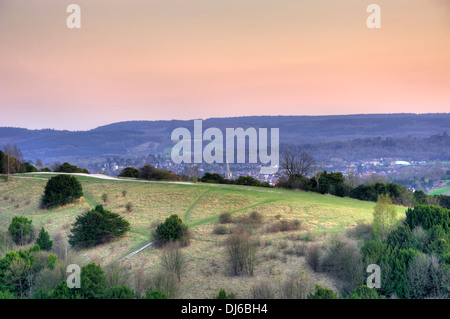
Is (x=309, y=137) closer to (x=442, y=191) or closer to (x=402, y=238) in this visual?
(x=442, y=191)

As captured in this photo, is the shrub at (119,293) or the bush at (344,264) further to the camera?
the bush at (344,264)

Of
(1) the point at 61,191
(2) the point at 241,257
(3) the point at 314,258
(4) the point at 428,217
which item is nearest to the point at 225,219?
(2) the point at 241,257

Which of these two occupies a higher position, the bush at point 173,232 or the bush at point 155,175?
the bush at point 155,175

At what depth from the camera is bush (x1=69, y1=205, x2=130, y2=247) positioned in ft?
59.1

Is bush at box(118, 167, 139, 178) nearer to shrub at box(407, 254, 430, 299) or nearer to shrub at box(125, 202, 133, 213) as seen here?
shrub at box(125, 202, 133, 213)

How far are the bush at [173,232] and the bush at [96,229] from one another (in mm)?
2696

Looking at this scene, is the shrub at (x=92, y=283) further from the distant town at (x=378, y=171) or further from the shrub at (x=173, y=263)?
the distant town at (x=378, y=171)

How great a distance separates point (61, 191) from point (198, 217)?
11588 mm

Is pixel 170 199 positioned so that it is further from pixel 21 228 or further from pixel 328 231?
pixel 328 231

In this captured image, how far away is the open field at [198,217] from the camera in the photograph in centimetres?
1331

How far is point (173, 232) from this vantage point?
16.9m

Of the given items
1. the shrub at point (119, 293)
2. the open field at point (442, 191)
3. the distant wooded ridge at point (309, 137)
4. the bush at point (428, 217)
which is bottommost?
the open field at point (442, 191)

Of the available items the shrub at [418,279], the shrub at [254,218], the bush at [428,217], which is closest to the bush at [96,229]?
the shrub at [254,218]

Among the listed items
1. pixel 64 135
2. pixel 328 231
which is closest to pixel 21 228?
pixel 328 231
